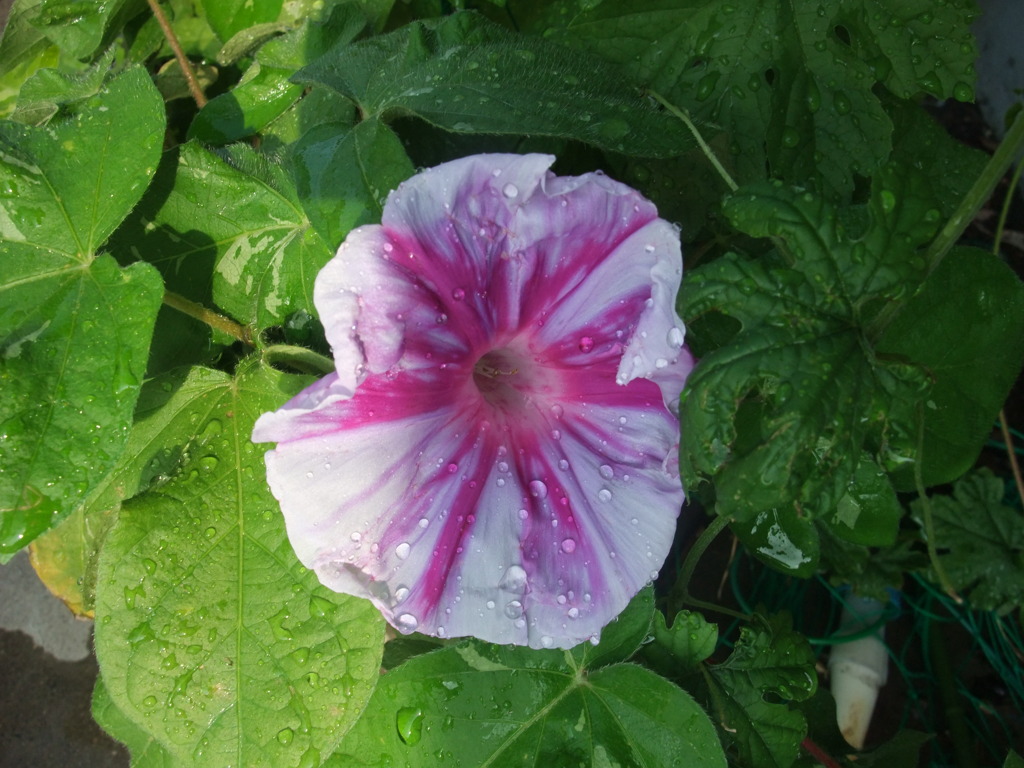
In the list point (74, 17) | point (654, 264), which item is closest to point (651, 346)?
point (654, 264)

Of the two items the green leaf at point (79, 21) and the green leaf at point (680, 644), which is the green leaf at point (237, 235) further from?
the green leaf at point (680, 644)

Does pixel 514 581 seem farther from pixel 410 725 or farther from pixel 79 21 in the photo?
pixel 79 21

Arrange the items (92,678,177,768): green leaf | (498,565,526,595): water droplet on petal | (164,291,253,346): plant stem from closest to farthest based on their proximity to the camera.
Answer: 1. (498,565,526,595): water droplet on petal
2. (164,291,253,346): plant stem
3. (92,678,177,768): green leaf

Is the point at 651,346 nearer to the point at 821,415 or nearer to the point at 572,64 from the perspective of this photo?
the point at 821,415

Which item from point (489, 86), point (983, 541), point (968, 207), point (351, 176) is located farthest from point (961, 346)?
point (351, 176)

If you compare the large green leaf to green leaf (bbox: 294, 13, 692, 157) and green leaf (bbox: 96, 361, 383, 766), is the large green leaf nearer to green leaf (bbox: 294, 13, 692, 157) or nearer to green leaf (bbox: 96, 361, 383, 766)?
green leaf (bbox: 96, 361, 383, 766)

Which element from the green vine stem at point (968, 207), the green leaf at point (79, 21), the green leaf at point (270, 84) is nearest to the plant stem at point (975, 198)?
the green vine stem at point (968, 207)

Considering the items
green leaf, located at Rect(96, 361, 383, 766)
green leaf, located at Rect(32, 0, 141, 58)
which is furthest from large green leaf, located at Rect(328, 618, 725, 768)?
green leaf, located at Rect(32, 0, 141, 58)
